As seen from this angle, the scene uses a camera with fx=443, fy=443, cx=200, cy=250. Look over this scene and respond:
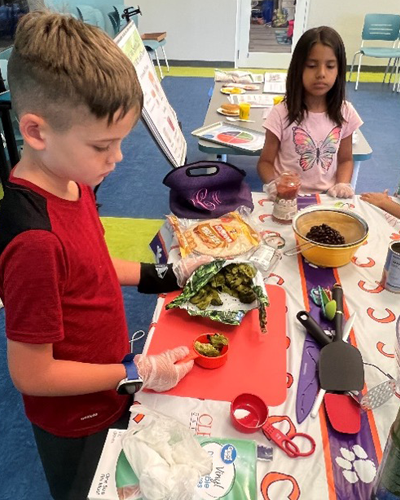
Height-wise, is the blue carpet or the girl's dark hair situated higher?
the girl's dark hair

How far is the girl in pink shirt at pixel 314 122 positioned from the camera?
1.78 m

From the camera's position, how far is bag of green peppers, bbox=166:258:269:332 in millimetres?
1053

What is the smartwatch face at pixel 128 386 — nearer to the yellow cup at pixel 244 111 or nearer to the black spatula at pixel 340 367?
the black spatula at pixel 340 367

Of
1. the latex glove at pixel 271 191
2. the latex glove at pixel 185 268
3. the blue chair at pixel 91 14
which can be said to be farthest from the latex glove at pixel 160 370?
the blue chair at pixel 91 14

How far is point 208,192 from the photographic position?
1573mm

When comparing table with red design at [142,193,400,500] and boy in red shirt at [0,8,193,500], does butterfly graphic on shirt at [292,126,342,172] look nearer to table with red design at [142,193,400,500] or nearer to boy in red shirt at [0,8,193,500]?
table with red design at [142,193,400,500]

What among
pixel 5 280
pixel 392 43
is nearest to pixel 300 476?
pixel 5 280

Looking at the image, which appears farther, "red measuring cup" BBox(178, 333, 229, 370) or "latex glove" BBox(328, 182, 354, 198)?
"latex glove" BBox(328, 182, 354, 198)

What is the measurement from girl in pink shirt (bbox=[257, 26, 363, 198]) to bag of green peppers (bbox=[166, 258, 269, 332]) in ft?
2.56

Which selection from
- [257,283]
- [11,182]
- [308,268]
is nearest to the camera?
[11,182]

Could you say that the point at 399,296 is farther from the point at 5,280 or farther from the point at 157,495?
the point at 5,280

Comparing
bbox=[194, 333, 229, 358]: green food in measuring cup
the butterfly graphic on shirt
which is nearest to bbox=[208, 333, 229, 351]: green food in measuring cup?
bbox=[194, 333, 229, 358]: green food in measuring cup

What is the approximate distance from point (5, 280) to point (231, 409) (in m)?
0.47

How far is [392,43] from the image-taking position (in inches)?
253
